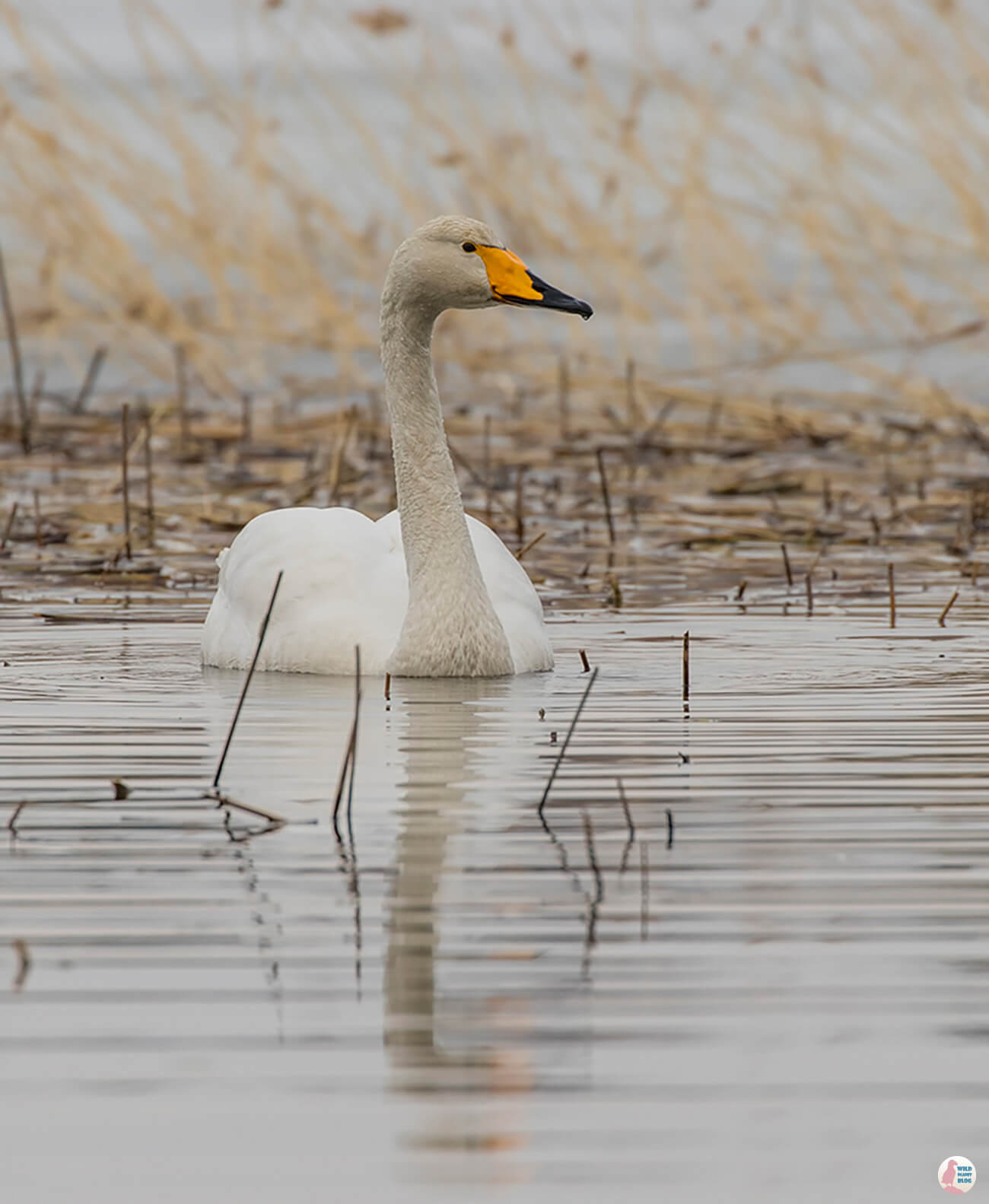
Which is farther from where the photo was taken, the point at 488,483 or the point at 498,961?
the point at 488,483

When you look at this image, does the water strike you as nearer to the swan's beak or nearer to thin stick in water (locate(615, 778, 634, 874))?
thin stick in water (locate(615, 778, 634, 874))

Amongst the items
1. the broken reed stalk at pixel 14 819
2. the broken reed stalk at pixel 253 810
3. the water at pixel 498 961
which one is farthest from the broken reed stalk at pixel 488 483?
the broken reed stalk at pixel 14 819

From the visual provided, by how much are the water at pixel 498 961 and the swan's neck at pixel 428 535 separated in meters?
0.98

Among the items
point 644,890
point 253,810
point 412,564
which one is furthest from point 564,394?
point 644,890

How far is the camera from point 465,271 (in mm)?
8336

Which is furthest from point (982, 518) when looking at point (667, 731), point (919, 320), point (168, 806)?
point (168, 806)

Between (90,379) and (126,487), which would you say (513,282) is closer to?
(126,487)

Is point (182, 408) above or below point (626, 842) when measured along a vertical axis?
above

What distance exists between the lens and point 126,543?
10.9 meters

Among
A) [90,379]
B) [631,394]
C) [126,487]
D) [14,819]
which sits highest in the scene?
[90,379]

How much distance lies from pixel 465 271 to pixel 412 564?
896 mm

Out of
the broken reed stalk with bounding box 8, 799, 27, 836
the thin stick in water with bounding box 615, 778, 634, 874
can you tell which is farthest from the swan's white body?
the thin stick in water with bounding box 615, 778, 634, 874

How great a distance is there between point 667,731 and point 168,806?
156cm

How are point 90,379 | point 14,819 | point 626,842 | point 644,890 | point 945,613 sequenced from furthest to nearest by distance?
point 90,379 → point 945,613 → point 14,819 → point 626,842 → point 644,890
